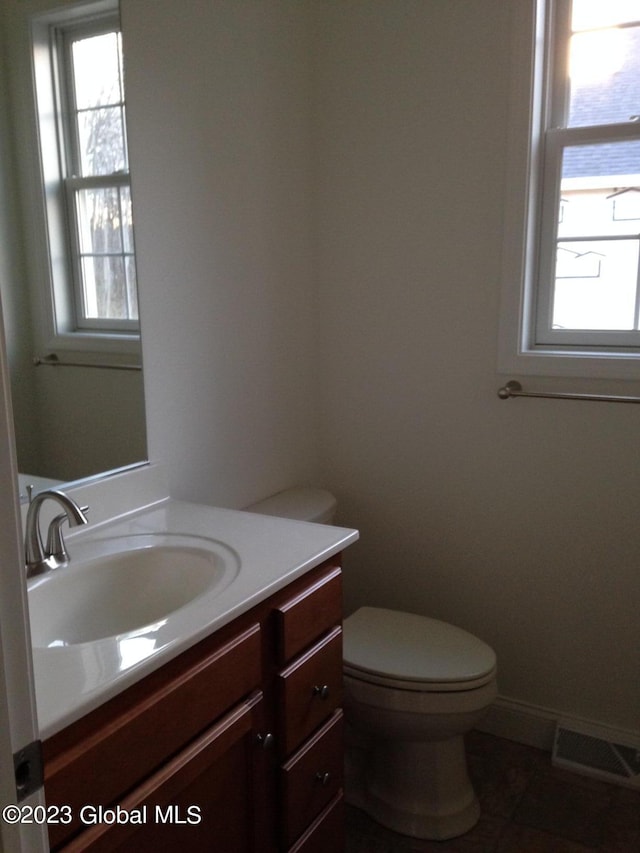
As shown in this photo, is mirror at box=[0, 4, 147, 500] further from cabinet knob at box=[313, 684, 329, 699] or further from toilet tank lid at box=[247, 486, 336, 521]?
cabinet knob at box=[313, 684, 329, 699]

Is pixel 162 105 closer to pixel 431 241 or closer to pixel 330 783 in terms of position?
pixel 431 241

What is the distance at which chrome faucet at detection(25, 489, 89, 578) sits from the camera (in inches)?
51.1

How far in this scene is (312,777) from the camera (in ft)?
4.88

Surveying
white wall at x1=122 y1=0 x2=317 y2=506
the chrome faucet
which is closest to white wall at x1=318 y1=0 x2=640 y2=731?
white wall at x1=122 y1=0 x2=317 y2=506

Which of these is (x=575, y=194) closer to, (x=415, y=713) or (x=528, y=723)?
(x=415, y=713)

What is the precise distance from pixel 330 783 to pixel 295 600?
473 millimetres

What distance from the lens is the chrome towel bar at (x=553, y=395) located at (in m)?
1.96

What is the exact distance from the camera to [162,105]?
1.70 m

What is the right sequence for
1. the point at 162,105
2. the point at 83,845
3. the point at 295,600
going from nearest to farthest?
1. the point at 83,845
2. the point at 295,600
3. the point at 162,105

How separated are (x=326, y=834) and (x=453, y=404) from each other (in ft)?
3.97

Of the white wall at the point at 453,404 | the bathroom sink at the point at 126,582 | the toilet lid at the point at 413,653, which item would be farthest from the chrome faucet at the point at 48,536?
the white wall at the point at 453,404

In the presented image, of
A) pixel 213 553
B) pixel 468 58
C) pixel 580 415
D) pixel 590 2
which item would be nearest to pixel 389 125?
pixel 468 58

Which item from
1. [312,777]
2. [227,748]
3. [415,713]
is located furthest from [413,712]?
[227,748]

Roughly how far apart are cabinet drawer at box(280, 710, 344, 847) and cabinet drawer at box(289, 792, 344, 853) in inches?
0.7
